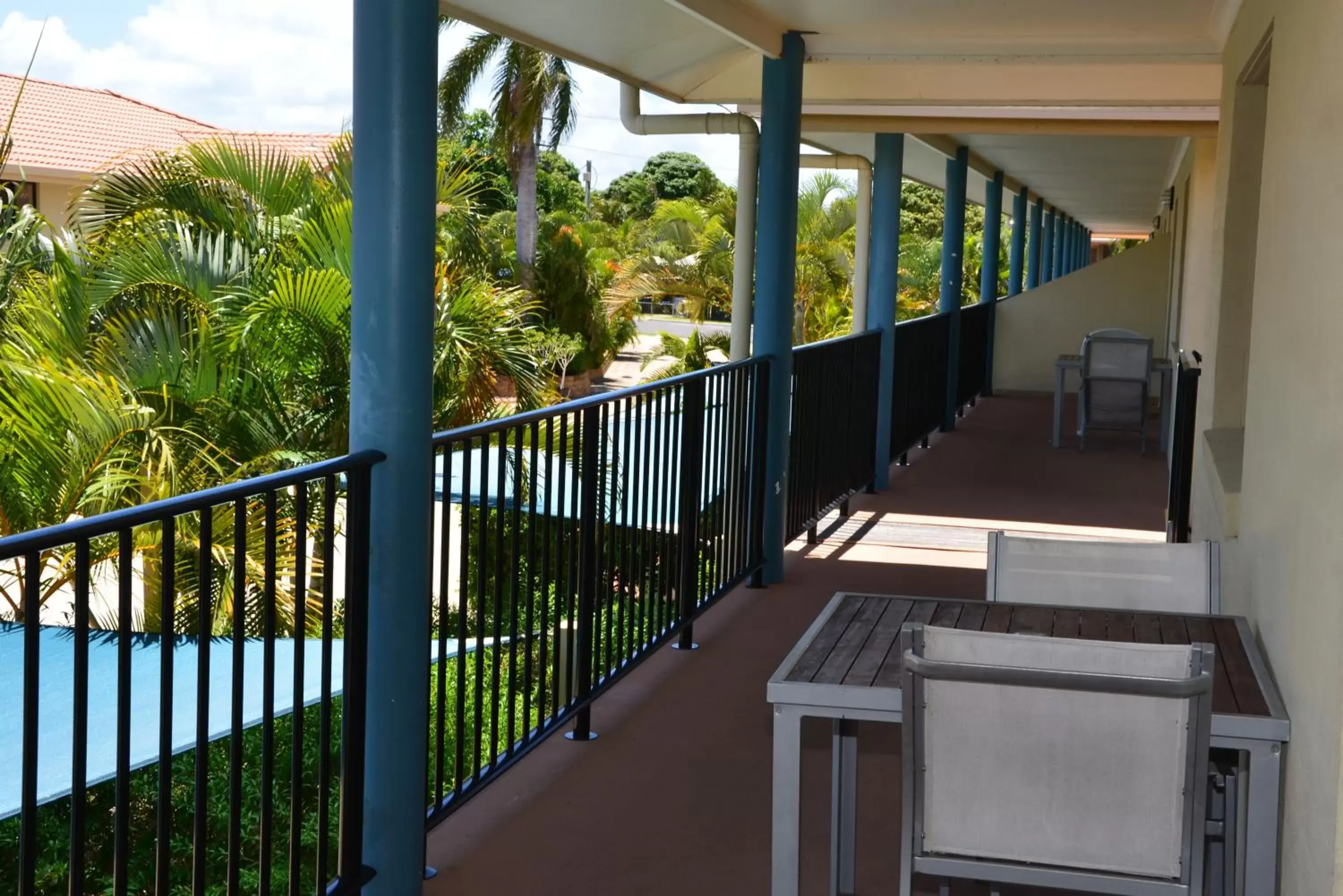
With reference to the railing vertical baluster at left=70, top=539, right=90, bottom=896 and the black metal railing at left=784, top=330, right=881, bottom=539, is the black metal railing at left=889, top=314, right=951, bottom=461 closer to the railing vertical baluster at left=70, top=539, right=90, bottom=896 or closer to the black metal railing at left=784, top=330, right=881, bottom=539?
the black metal railing at left=784, top=330, right=881, bottom=539

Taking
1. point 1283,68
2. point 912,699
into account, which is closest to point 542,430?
point 1283,68

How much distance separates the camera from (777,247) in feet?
20.4

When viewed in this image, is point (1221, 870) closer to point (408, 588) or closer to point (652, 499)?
point (408, 588)

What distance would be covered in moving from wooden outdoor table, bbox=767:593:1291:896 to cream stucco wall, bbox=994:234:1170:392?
12942 mm

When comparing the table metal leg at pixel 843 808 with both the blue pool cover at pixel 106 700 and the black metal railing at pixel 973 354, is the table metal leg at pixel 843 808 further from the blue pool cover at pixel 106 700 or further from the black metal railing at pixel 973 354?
the black metal railing at pixel 973 354

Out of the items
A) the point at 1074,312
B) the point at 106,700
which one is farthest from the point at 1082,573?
the point at 1074,312

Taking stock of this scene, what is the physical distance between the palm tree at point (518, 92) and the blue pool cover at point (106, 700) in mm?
19681

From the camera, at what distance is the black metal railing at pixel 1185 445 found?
596 centimetres

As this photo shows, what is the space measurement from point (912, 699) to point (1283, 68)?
74.2 inches

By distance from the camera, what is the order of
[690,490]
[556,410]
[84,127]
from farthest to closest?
1. [84,127]
2. [690,490]
3. [556,410]

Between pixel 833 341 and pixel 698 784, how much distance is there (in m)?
4.07

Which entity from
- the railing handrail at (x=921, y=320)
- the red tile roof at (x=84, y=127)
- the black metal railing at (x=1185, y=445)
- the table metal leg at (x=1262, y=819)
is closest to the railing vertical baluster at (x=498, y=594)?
the table metal leg at (x=1262, y=819)

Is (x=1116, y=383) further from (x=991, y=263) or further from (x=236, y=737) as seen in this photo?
(x=236, y=737)

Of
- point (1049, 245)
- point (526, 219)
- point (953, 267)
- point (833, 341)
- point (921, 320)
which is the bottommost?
point (833, 341)
